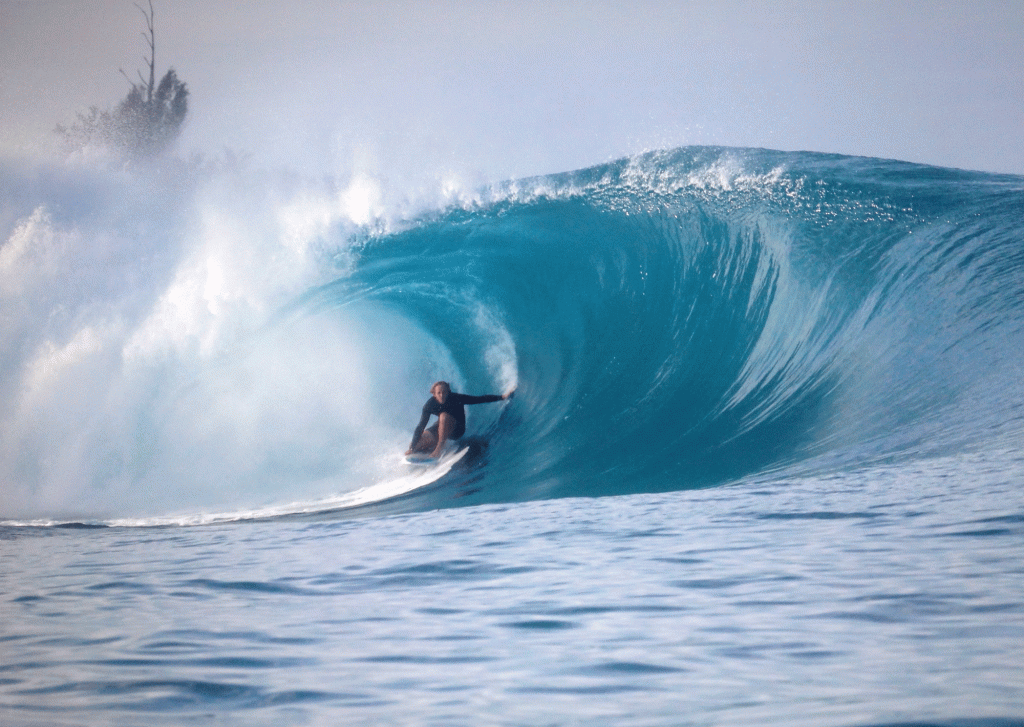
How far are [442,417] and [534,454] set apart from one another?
57 cm

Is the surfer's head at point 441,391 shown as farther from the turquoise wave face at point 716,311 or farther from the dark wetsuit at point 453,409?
the turquoise wave face at point 716,311

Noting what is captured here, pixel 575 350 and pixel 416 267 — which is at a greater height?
pixel 416 267

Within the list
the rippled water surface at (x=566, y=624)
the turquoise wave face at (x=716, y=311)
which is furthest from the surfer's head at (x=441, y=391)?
the rippled water surface at (x=566, y=624)

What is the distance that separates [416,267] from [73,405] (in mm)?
2241

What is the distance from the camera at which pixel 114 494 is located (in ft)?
15.9

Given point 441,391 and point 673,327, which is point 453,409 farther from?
point 673,327

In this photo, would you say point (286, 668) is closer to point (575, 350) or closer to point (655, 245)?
point (575, 350)

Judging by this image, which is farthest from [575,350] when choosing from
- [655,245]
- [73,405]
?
[73,405]

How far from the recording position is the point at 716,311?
506 cm

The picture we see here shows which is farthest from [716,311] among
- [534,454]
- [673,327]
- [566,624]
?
[566,624]

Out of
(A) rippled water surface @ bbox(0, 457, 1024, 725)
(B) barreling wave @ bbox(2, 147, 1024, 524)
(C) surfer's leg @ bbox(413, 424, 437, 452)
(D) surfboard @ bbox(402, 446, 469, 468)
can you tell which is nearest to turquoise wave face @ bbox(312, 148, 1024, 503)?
(B) barreling wave @ bbox(2, 147, 1024, 524)

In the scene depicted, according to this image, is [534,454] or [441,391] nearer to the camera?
[534,454]

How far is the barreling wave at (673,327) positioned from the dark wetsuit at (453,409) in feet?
0.57

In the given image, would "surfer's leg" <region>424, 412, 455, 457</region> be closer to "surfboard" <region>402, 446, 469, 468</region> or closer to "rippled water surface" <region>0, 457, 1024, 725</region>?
"surfboard" <region>402, 446, 469, 468</region>
